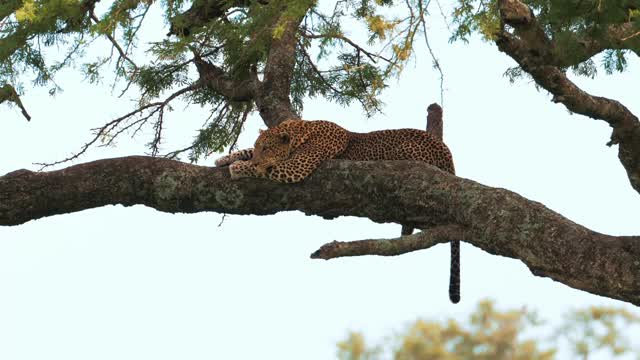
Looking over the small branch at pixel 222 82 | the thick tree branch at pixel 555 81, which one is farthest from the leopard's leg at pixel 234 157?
the thick tree branch at pixel 555 81

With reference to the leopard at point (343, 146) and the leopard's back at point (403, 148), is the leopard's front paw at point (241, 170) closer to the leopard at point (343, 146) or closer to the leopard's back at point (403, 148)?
the leopard at point (343, 146)

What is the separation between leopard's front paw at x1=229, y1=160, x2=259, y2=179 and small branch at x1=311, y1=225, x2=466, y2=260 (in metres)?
1.70

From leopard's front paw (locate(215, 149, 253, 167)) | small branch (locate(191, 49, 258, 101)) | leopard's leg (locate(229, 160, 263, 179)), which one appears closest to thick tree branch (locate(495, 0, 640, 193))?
leopard's leg (locate(229, 160, 263, 179))

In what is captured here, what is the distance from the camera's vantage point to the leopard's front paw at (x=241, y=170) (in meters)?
7.96

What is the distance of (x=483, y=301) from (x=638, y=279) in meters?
4.15

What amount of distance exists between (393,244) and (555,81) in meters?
1.73

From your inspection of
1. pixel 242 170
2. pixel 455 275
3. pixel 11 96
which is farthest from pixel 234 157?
pixel 11 96

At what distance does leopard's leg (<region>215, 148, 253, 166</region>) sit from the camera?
879 cm

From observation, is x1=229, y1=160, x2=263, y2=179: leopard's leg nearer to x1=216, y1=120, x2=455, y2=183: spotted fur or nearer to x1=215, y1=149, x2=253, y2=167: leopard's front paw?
x1=216, y1=120, x2=455, y2=183: spotted fur

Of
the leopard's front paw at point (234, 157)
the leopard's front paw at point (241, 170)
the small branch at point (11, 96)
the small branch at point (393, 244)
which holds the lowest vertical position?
the small branch at point (393, 244)

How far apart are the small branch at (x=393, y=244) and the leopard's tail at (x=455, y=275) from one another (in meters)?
1.16

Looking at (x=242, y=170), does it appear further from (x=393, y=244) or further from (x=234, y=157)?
(x=393, y=244)

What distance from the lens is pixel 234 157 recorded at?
8898 millimetres

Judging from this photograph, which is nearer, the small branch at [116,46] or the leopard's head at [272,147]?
the leopard's head at [272,147]
